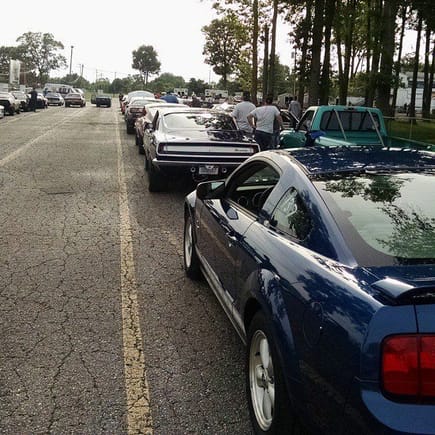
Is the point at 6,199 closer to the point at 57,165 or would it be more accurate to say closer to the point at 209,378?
the point at 57,165

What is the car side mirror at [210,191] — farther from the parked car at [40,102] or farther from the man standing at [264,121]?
the parked car at [40,102]

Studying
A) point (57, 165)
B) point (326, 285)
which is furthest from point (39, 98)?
point (326, 285)

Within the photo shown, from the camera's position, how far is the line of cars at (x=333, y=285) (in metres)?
2.06

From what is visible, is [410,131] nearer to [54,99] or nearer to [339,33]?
[339,33]

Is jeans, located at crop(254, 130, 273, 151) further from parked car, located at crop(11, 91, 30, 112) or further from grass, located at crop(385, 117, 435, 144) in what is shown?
parked car, located at crop(11, 91, 30, 112)

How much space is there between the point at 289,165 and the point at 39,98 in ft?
152

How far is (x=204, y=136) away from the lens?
33.8 feet

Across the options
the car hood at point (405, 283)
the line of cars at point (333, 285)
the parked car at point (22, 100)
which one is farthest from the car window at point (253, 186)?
the parked car at point (22, 100)

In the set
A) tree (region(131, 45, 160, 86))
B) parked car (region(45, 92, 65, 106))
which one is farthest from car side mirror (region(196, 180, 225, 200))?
tree (region(131, 45, 160, 86))

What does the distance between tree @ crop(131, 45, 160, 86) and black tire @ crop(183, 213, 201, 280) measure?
149720 millimetres

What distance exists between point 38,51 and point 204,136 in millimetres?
129846

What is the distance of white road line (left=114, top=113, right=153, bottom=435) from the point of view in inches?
126

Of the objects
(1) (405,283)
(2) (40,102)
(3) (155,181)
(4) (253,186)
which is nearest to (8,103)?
(2) (40,102)

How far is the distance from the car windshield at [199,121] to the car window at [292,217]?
769 cm
